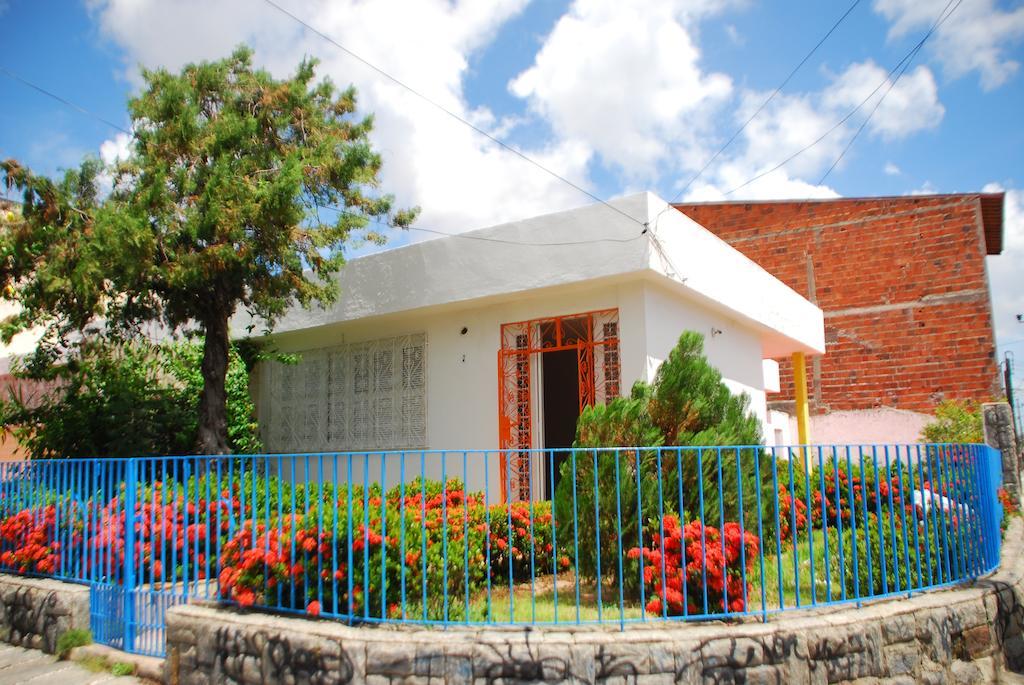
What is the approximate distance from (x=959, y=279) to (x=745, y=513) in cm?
1304

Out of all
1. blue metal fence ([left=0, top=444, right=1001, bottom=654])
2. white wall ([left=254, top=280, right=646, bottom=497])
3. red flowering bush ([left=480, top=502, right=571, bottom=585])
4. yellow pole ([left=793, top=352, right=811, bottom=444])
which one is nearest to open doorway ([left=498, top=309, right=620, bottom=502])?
white wall ([left=254, top=280, right=646, bottom=497])

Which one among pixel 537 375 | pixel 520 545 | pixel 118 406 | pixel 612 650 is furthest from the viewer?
pixel 118 406

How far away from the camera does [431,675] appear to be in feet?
13.3

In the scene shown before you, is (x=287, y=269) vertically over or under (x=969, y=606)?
over

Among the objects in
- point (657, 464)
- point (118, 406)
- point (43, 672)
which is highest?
point (118, 406)

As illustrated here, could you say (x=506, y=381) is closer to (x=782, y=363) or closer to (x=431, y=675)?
(x=431, y=675)

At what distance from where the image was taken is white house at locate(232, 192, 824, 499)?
8562 millimetres

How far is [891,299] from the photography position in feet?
53.9

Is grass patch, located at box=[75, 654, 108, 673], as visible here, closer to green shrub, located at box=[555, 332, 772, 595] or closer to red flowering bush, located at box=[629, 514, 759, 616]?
green shrub, located at box=[555, 332, 772, 595]

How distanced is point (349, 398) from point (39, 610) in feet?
17.7

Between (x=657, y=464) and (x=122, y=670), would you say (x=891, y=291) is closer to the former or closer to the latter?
(x=657, y=464)

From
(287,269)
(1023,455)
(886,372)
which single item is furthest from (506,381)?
(1023,455)

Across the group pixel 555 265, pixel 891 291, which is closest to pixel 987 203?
pixel 891 291

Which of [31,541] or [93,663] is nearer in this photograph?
[93,663]
